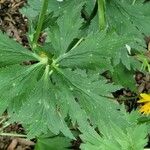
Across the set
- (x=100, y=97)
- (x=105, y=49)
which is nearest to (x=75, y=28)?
(x=105, y=49)

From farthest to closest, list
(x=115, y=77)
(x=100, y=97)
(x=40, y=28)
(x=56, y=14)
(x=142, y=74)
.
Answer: (x=142, y=74), (x=115, y=77), (x=56, y=14), (x=100, y=97), (x=40, y=28)

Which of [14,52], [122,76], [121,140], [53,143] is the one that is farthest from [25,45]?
[14,52]

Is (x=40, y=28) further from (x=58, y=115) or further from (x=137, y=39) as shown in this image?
(x=137, y=39)

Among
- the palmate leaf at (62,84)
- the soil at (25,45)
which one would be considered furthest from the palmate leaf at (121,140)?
the soil at (25,45)

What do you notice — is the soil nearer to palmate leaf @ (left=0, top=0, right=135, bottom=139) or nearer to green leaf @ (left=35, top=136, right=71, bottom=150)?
green leaf @ (left=35, top=136, right=71, bottom=150)

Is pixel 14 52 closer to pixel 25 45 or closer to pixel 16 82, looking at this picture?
pixel 16 82

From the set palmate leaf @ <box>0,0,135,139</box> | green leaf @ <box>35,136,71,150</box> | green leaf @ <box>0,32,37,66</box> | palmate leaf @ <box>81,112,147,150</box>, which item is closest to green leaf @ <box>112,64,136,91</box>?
palmate leaf @ <box>81,112,147,150</box>

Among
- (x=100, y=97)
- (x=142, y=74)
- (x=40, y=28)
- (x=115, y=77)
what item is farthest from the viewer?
(x=142, y=74)
